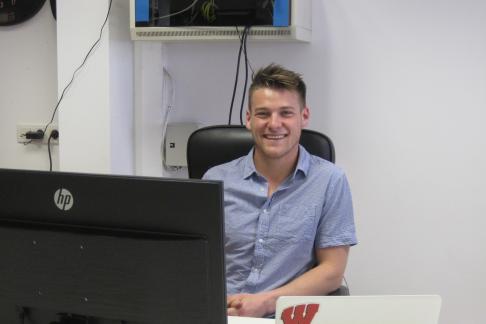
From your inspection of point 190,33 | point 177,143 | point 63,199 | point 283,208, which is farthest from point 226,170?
point 63,199

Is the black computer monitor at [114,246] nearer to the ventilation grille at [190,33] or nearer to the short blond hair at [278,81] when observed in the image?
the short blond hair at [278,81]

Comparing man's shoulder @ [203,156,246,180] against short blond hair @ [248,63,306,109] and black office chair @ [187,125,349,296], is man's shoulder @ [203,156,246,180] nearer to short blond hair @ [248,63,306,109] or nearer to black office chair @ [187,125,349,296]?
black office chair @ [187,125,349,296]

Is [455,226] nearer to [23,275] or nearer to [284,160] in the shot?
[284,160]

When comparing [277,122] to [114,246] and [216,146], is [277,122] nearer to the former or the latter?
[216,146]

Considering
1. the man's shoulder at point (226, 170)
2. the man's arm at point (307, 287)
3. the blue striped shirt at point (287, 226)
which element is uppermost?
the man's shoulder at point (226, 170)

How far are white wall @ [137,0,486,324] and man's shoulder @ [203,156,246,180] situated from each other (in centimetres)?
71

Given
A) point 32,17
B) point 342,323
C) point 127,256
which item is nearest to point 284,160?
point 342,323

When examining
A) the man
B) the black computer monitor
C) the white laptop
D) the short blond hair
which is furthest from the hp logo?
the short blond hair

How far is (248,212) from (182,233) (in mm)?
844

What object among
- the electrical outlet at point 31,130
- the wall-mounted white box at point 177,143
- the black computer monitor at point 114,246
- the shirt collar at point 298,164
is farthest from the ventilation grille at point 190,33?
the black computer monitor at point 114,246

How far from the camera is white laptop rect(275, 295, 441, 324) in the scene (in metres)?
0.95

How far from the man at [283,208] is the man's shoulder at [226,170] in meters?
0.03

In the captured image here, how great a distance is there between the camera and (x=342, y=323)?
95cm

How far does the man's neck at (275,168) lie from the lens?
1.69 metres
